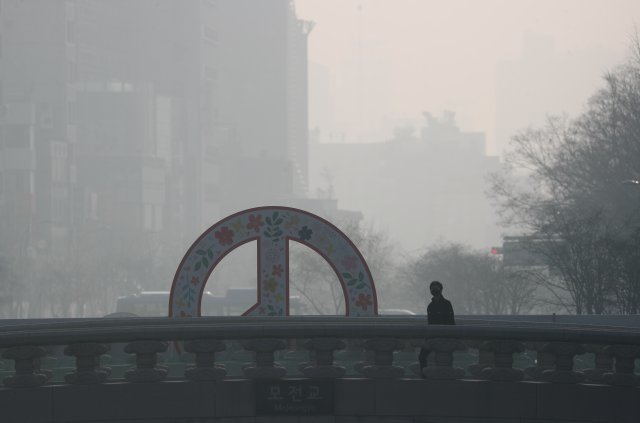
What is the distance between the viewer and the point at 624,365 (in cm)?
1571

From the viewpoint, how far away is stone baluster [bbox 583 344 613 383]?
15781 millimetres

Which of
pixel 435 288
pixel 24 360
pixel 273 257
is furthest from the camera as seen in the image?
pixel 273 257

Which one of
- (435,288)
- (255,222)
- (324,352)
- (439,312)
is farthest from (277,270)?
(324,352)

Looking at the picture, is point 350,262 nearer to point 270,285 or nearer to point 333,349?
point 270,285

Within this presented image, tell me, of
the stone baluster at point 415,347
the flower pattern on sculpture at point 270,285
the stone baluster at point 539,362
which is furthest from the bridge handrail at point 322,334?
the flower pattern on sculpture at point 270,285

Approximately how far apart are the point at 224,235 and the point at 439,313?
31.4 feet

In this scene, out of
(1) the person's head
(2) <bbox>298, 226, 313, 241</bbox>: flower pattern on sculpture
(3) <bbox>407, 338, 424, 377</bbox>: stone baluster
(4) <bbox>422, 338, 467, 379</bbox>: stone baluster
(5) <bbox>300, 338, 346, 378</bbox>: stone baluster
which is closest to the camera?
(4) <bbox>422, 338, 467, 379</bbox>: stone baluster

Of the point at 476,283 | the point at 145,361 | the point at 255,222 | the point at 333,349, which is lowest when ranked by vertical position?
the point at 145,361

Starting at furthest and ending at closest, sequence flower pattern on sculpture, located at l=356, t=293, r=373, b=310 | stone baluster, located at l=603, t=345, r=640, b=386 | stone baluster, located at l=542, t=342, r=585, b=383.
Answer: flower pattern on sculpture, located at l=356, t=293, r=373, b=310, stone baluster, located at l=542, t=342, r=585, b=383, stone baluster, located at l=603, t=345, r=640, b=386

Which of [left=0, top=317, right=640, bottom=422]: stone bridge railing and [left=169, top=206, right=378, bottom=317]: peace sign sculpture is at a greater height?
[left=169, top=206, right=378, bottom=317]: peace sign sculpture

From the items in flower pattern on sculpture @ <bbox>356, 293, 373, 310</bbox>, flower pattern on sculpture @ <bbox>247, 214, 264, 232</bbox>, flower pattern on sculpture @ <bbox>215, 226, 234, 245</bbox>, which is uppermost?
flower pattern on sculpture @ <bbox>247, 214, 264, 232</bbox>

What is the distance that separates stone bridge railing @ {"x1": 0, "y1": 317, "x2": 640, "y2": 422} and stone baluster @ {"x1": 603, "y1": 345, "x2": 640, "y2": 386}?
0.04 ft

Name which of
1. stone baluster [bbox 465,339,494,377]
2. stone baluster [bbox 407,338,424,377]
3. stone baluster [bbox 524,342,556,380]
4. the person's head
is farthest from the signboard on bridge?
stone baluster [bbox 524,342,556,380]

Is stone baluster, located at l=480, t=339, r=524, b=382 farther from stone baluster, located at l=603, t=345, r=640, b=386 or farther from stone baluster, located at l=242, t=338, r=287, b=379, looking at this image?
stone baluster, located at l=242, t=338, r=287, b=379
